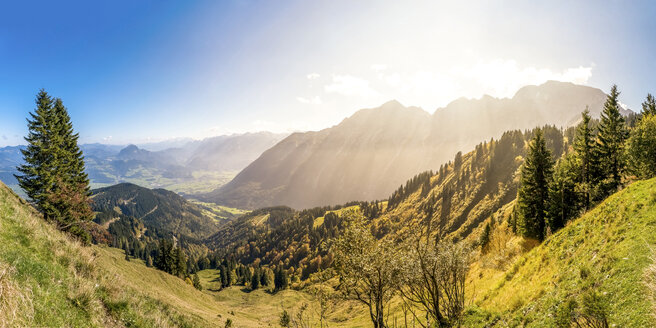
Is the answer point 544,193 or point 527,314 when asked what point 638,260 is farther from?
point 544,193

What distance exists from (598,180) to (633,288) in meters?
50.8

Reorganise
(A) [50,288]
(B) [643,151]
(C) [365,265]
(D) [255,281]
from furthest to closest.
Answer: (D) [255,281] < (B) [643,151] < (C) [365,265] < (A) [50,288]

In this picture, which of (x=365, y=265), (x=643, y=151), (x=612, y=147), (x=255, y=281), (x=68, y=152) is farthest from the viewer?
(x=255, y=281)

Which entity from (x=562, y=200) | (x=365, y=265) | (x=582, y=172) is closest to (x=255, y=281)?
(x=562, y=200)

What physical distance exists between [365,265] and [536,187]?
44640 mm

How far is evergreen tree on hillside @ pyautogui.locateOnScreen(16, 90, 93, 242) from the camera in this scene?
38.8 meters

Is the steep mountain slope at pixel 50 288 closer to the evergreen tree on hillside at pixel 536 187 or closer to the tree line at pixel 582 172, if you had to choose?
the tree line at pixel 582 172

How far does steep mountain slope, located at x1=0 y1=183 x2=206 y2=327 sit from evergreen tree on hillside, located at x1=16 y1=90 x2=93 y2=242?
32.8 metres

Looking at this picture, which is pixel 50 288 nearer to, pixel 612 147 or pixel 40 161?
pixel 40 161

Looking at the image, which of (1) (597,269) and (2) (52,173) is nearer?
(1) (597,269)

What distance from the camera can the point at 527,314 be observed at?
53.2ft

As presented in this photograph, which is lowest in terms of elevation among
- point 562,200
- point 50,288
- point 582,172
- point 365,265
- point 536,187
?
point 365,265

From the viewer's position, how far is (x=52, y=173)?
133 feet

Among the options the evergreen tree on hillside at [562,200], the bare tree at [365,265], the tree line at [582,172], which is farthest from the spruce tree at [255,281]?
the bare tree at [365,265]
